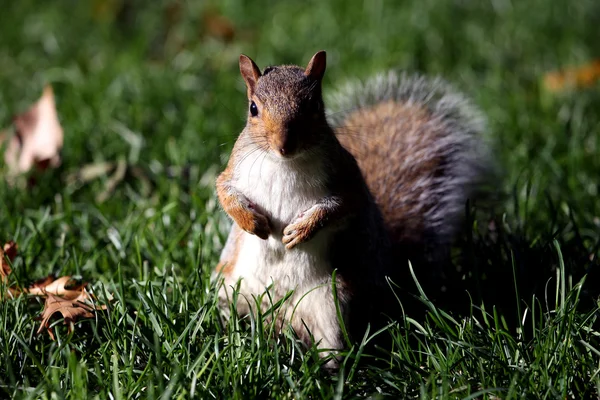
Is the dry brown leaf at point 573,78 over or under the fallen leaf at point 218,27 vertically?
under

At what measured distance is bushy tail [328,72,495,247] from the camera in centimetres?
217

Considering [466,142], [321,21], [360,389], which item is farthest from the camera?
[321,21]

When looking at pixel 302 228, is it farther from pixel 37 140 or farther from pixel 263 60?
pixel 263 60

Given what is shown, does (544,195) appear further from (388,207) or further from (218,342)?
(218,342)

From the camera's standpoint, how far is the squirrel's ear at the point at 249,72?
1776 millimetres

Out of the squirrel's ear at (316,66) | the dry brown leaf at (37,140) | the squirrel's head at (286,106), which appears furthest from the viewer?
the dry brown leaf at (37,140)

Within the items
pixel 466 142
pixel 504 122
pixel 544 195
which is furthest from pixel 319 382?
pixel 504 122

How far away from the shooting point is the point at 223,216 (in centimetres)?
237

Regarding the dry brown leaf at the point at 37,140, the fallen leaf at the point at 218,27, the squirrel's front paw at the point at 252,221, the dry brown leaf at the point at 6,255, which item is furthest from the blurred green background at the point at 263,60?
Answer: the squirrel's front paw at the point at 252,221

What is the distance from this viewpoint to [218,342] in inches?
68.5

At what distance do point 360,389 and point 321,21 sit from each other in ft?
8.77

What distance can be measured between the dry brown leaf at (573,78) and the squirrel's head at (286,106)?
1960mm

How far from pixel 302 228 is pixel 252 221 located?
11cm

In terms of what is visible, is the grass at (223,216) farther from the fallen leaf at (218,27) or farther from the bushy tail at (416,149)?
the bushy tail at (416,149)
